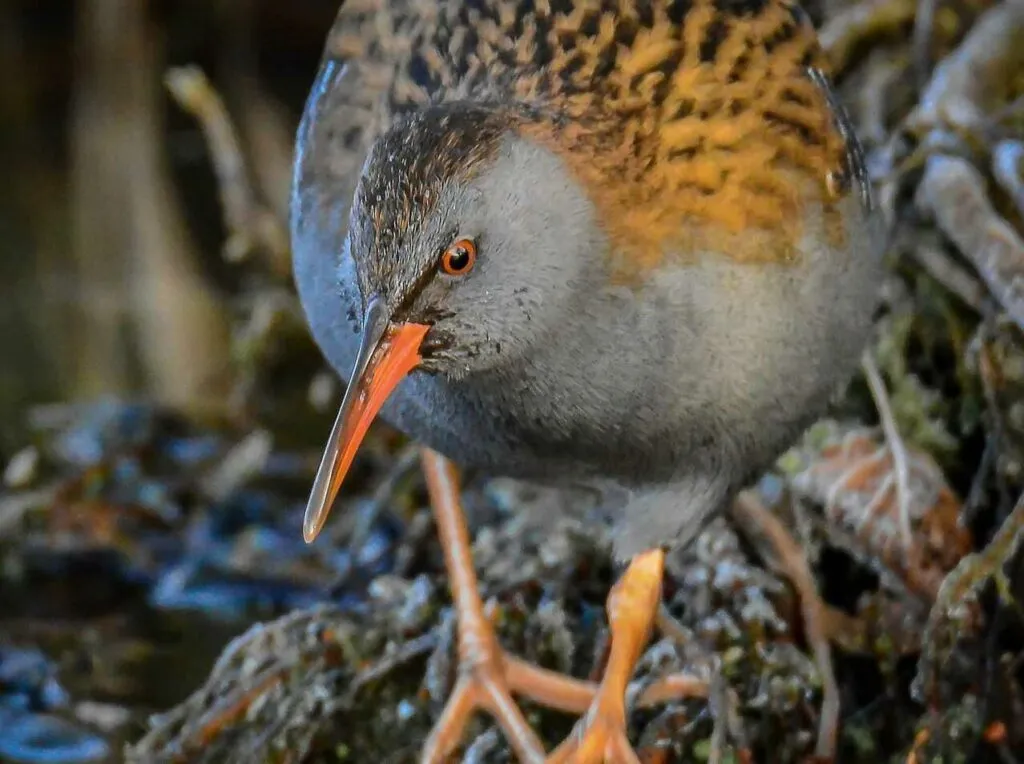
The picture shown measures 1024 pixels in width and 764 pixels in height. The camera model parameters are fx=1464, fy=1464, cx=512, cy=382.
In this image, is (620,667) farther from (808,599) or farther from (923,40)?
(923,40)

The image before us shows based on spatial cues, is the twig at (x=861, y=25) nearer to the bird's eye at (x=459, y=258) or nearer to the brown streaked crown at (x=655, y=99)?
the brown streaked crown at (x=655, y=99)

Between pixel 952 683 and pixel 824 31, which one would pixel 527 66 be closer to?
pixel 952 683

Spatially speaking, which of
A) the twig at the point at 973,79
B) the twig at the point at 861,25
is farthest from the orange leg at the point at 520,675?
the twig at the point at 861,25

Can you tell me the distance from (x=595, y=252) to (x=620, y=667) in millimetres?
828

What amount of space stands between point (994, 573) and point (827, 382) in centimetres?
46

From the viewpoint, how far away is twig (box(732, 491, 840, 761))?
255 centimetres

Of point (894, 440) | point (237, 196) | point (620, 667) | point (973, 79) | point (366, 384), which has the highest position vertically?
point (366, 384)

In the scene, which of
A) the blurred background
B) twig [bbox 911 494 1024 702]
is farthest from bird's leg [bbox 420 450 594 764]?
the blurred background

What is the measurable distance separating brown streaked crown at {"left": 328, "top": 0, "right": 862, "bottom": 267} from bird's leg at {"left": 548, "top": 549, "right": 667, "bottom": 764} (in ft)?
2.14

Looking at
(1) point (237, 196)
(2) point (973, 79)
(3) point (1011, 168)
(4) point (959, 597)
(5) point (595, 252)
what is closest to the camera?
(5) point (595, 252)

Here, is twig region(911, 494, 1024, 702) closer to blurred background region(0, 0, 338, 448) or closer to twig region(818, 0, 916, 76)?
twig region(818, 0, 916, 76)

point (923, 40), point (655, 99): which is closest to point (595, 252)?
point (655, 99)

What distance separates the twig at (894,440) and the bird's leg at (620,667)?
0.50m

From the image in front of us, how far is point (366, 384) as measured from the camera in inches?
75.9
